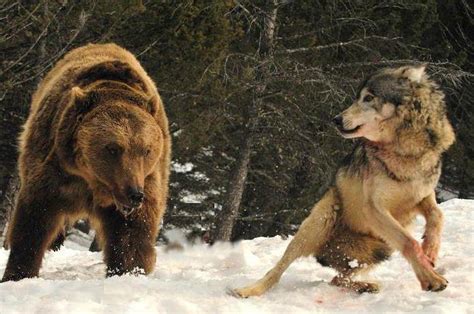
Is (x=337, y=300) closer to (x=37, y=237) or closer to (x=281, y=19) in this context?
(x=37, y=237)

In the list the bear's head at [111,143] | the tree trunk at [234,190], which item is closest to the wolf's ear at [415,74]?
the bear's head at [111,143]

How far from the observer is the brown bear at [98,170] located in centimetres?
529

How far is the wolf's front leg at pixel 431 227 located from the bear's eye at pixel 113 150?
254 cm

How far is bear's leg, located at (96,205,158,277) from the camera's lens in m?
5.83

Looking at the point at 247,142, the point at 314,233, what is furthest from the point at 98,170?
the point at 247,142

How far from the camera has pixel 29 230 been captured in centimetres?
573

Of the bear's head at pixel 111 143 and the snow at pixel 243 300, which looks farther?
the bear's head at pixel 111 143

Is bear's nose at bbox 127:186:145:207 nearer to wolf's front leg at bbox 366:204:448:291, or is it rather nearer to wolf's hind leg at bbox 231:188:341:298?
wolf's hind leg at bbox 231:188:341:298

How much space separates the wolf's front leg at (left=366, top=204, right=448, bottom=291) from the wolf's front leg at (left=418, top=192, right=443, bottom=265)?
16 centimetres

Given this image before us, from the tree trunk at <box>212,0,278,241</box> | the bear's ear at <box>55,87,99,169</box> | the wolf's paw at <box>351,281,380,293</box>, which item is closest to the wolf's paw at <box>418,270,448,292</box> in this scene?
the wolf's paw at <box>351,281,380,293</box>

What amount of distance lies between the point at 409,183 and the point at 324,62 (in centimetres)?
1079

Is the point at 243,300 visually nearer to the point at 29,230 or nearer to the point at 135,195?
the point at 135,195

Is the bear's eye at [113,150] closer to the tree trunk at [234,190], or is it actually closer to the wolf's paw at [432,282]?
the wolf's paw at [432,282]

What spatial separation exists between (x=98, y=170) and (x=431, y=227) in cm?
278
